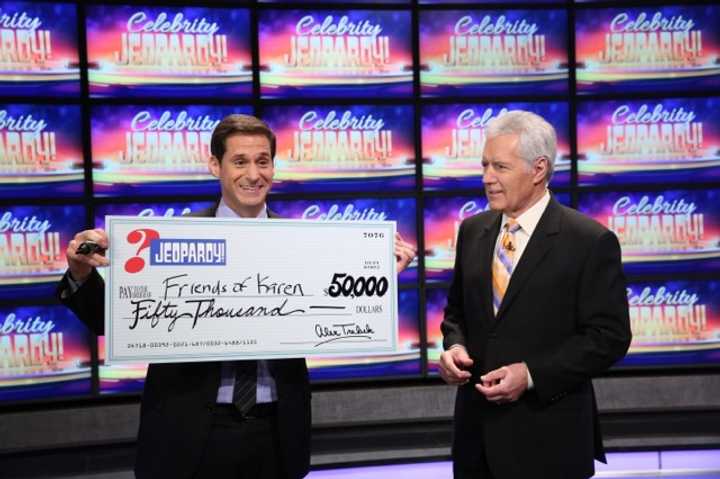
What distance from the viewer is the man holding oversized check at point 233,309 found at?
85.4 inches

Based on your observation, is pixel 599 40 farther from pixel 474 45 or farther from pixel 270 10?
pixel 270 10

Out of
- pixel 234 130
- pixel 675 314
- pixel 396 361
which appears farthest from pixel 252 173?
pixel 675 314

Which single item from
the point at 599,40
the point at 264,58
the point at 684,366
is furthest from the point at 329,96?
the point at 684,366

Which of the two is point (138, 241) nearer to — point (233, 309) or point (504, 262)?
point (233, 309)

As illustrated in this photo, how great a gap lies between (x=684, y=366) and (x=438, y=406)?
157cm

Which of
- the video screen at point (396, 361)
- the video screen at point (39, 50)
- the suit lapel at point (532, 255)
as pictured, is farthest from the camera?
the video screen at point (396, 361)

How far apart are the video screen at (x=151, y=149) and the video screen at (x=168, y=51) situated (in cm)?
11

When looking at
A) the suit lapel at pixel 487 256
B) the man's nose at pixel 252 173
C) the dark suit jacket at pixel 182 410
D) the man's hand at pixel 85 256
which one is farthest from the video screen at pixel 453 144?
the man's hand at pixel 85 256

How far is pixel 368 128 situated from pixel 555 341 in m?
2.47

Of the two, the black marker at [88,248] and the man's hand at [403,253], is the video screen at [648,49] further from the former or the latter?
the black marker at [88,248]

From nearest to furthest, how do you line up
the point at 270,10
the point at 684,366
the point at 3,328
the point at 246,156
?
the point at 246,156 → the point at 3,328 → the point at 270,10 → the point at 684,366

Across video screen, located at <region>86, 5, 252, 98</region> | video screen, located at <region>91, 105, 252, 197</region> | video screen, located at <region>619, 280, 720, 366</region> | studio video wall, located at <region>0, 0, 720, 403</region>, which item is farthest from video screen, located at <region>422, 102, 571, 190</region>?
video screen, located at <region>91, 105, 252, 197</region>

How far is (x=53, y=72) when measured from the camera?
4.17 m

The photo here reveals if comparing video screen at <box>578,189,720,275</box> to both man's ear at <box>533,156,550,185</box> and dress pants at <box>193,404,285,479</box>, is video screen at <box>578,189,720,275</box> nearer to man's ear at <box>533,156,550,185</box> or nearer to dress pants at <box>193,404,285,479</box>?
man's ear at <box>533,156,550,185</box>
